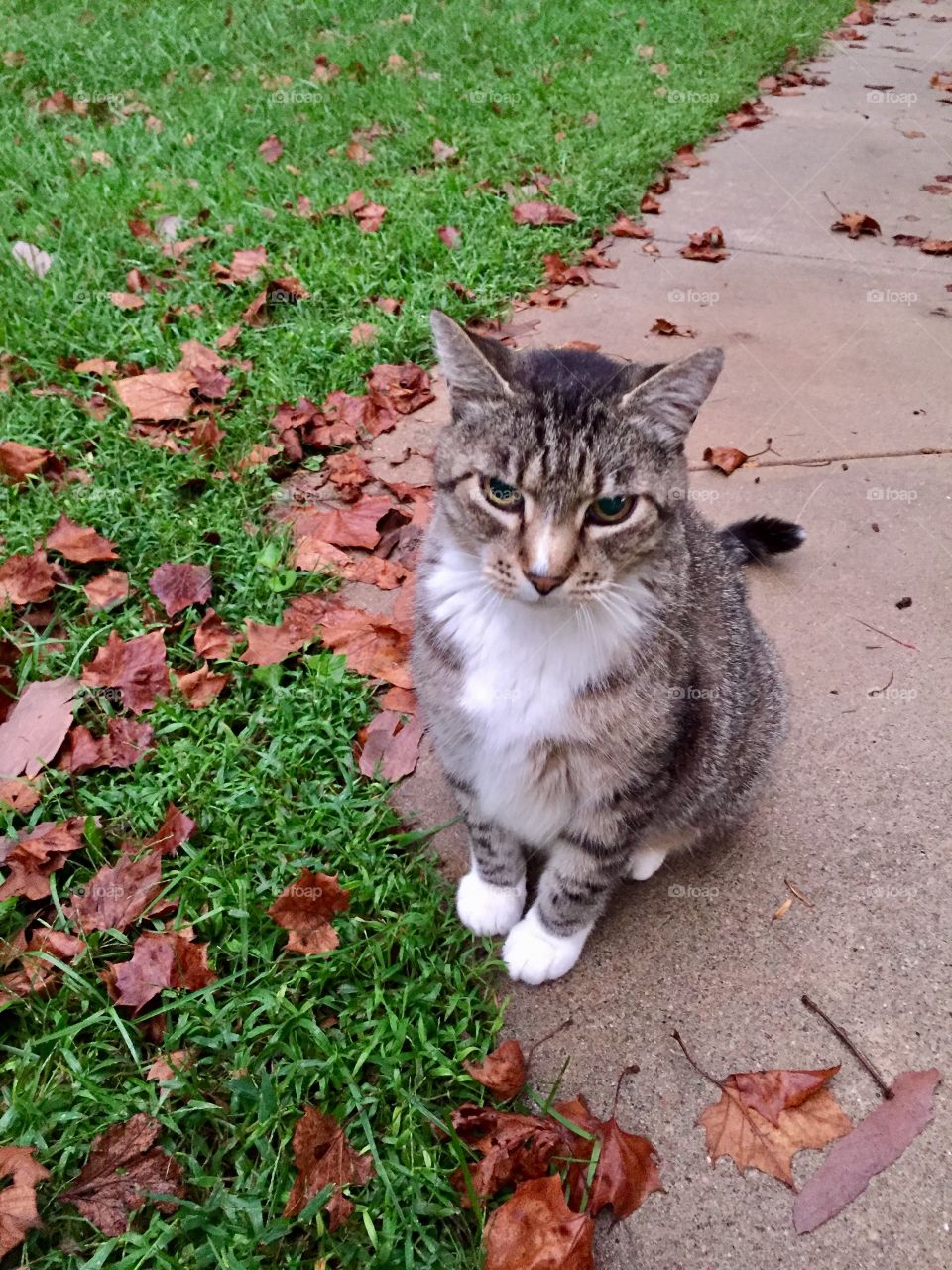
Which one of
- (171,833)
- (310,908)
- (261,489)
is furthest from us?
(261,489)

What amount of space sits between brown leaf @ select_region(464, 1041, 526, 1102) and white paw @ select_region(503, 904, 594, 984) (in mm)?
197

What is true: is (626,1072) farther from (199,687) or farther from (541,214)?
(541,214)

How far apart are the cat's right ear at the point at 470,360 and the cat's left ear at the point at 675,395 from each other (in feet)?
0.92

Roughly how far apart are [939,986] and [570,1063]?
902 millimetres

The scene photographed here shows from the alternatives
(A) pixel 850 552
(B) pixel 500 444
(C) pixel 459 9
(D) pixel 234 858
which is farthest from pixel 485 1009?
(C) pixel 459 9

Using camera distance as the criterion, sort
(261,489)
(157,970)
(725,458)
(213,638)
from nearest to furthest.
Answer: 1. (157,970)
2. (213,638)
3. (261,489)
4. (725,458)

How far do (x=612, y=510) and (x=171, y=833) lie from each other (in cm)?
142

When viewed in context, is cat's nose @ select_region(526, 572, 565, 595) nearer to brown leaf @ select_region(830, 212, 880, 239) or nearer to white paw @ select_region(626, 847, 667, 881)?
white paw @ select_region(626, 847, 667, 881)

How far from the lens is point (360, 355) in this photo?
3.85 m

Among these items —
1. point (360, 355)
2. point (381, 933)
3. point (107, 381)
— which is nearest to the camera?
point (381, 933)

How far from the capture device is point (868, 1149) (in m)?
1.73

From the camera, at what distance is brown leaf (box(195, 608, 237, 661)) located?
8.82ft

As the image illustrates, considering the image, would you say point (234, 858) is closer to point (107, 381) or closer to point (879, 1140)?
point (879, 1140)

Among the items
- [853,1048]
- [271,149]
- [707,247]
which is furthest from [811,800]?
[271,149]
